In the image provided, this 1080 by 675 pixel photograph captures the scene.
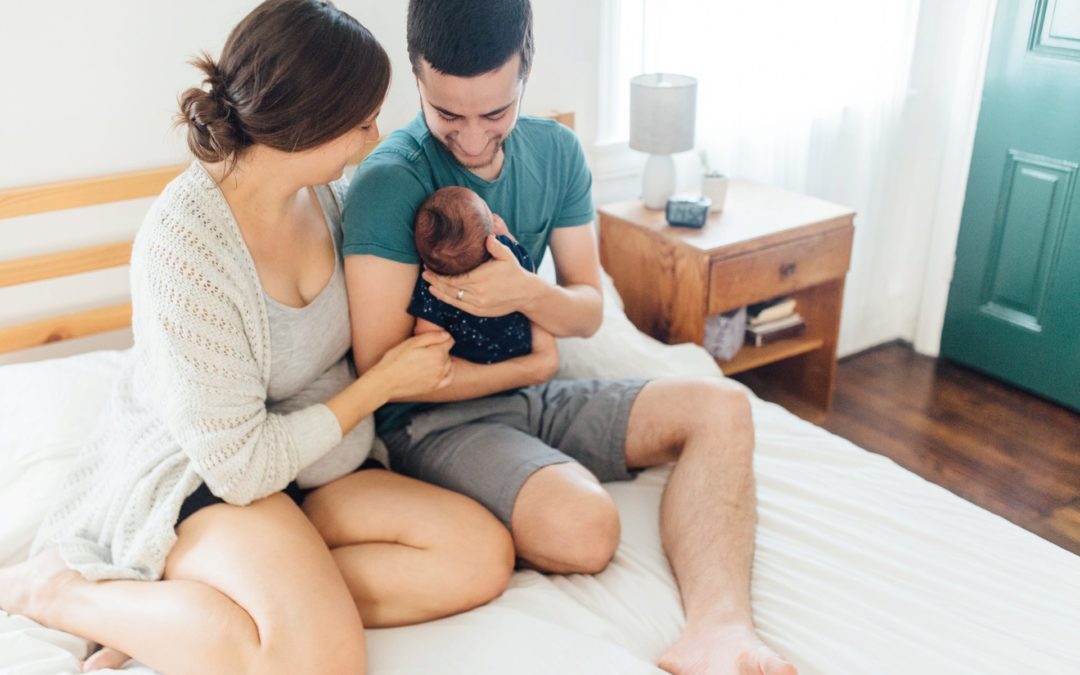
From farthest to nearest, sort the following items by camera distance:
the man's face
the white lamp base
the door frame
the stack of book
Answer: the door frame
the stack of book
the white lamp base
the man's face

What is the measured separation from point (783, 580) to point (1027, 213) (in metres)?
1.84

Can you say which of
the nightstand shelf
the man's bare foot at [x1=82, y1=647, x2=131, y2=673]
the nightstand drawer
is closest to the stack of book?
the nightstand shelf

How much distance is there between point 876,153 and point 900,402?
2.54 feet

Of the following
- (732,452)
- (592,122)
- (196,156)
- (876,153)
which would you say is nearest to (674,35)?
Result: (592,122)

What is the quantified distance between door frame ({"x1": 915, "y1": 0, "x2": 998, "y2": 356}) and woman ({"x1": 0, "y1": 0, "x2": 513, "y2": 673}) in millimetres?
→ 2118

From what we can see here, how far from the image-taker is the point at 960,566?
139 cm

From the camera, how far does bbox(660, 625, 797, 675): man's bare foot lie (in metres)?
1.14

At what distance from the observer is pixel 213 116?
1217 millimetres

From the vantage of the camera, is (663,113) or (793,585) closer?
(793,585)

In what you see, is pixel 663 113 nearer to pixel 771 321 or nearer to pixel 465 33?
pixel 771 321

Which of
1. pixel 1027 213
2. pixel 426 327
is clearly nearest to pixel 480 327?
pixel 426 327

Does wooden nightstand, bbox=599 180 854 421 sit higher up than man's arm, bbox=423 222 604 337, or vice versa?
man's arm, bbox=423 222 604 337

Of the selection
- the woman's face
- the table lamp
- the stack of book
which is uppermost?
the woman's face

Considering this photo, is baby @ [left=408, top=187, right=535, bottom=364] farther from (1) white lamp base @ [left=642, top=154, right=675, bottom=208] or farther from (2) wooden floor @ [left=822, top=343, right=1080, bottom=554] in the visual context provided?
(2) wooden floor @ [left=822, top=343, right=1080, bottom=554]
